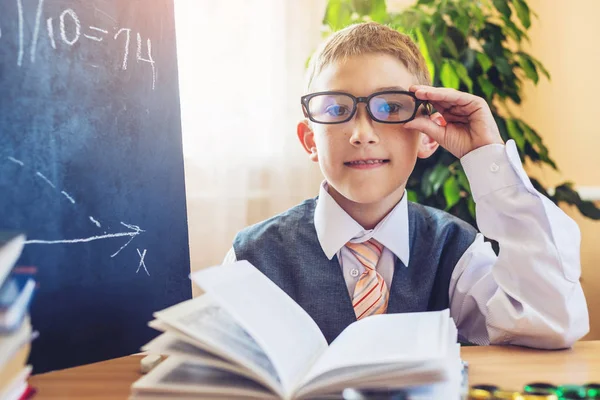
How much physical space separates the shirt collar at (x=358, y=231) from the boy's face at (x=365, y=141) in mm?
43

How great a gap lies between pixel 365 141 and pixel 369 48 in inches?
8.0

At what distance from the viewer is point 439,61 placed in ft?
A: 5.45

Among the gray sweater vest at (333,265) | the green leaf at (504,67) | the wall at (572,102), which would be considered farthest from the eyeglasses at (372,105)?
the wall at (572,102)

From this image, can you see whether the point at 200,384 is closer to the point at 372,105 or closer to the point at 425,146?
the point at 372,105

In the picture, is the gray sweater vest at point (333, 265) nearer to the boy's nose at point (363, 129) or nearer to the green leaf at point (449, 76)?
the boy's nose at point (363, 129)

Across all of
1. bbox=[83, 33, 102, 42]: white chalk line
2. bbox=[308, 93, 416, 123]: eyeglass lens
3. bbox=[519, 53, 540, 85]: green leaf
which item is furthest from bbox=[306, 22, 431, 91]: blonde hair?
bbox=[519, 53, 540, 85]: green leaf

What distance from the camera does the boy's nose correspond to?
99cm

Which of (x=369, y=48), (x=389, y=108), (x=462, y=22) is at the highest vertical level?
(x=462, y=22)

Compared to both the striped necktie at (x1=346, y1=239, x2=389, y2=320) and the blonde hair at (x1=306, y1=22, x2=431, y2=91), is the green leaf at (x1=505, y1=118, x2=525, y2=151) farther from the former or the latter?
the striped necktie at (x1=346, y1=239, x2=389, y2=320)

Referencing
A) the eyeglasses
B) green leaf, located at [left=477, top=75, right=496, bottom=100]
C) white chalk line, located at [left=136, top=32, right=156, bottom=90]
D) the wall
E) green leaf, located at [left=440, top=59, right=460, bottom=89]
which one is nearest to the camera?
white chalk line, located at [left=136, top=32, right=156, bottom=90]

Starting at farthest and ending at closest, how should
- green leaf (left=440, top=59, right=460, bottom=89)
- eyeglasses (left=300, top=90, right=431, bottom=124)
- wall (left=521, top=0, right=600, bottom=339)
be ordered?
1. wall (left=521, top=0, right=600, bottom=339)
2. green leaf (left=440, top=59, right=460, bottom=89)
3. eyeglasses (left=300, top=90, right=431, bottom=124)

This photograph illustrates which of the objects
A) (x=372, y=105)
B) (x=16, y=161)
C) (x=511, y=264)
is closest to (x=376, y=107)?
(x=372, y=105)

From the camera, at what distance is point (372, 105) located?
99 cm

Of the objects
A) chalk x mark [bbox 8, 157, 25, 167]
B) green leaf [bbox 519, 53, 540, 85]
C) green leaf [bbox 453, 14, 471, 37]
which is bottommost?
chalk x mark [bbox 8, 157, 25, 167]
